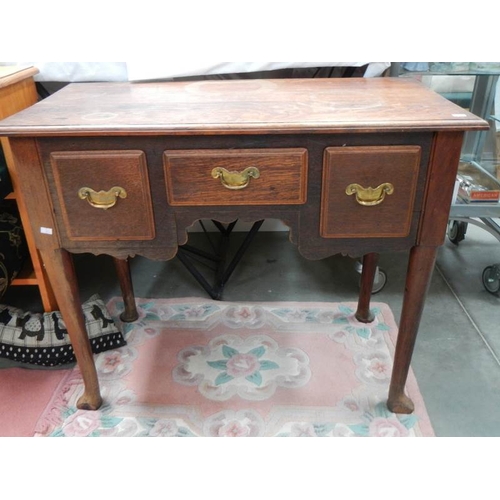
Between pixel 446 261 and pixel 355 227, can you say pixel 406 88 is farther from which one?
pixel 446 261

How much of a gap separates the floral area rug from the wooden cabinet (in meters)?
0.28

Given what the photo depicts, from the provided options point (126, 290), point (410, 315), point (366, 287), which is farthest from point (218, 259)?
point (410, 315)

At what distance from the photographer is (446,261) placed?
6.17ft

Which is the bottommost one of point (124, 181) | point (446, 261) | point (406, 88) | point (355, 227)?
point (446, 261)

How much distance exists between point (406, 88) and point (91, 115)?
28.6 inches

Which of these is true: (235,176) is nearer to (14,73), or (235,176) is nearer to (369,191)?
(369,191)

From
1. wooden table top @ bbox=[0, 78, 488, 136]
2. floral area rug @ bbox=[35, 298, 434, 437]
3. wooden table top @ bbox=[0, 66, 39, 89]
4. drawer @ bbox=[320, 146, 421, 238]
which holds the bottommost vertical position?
floral area rug @ bbox=[35, 298, 434, 437]

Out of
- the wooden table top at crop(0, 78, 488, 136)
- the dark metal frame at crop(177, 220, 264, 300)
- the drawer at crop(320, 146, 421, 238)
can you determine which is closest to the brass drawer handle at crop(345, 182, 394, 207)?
the drawer at crop(320, 146, 421, 238)

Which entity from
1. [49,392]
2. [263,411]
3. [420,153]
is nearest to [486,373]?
[263,411]

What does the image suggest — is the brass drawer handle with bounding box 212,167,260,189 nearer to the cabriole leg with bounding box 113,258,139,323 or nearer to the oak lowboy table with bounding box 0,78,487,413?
the oak lowboy table with bounding box 0,78,487,413

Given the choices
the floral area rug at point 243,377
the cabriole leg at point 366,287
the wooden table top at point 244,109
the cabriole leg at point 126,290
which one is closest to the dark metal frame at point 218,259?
the floral area rug at point 243,377

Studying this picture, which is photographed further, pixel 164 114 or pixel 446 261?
pixel 446 261

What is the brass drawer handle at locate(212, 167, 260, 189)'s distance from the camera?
36.2 inches

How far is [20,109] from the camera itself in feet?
4.23
